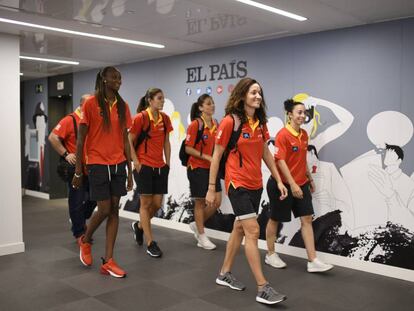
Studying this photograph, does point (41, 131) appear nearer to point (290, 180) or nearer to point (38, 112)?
point (38, 112)

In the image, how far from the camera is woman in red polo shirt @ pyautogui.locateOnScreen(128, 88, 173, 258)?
4590mm

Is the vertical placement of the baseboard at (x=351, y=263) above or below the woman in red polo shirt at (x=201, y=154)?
below

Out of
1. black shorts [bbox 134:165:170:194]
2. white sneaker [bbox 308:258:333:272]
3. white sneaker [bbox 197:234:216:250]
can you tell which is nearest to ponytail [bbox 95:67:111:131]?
black shorts [bbox 134:165:170:194]

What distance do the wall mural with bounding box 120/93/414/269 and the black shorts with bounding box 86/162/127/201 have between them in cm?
181

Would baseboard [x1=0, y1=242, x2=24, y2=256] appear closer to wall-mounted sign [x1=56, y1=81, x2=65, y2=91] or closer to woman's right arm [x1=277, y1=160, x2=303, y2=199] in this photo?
woman's right arm [x1=277, y1=160, x2=303, y2=199]

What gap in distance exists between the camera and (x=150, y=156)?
465 cm

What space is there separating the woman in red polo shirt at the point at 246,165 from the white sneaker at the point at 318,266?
93cm

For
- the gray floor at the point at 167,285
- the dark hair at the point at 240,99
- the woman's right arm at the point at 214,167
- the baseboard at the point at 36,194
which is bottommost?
the baseboard at the point at 36,194

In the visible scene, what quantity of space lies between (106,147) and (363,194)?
7.96ft

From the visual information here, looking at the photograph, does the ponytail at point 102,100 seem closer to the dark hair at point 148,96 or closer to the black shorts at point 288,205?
the dark hair at point 148,96

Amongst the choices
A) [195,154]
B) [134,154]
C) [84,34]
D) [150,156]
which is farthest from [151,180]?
[84,34]

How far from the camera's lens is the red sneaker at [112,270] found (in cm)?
387

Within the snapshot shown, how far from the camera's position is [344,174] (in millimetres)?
4355

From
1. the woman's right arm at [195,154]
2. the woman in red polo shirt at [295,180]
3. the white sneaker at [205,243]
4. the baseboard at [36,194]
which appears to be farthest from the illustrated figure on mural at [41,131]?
the woman in red polo shirt at [295,180]
